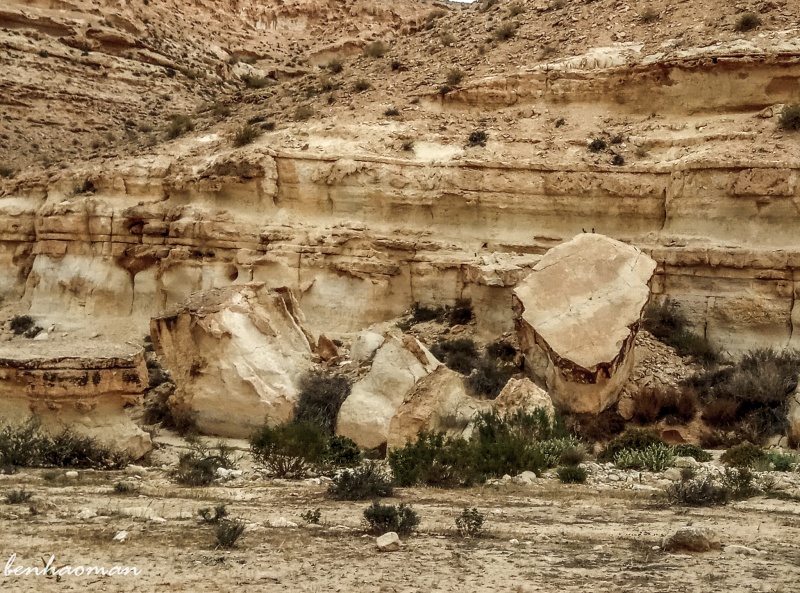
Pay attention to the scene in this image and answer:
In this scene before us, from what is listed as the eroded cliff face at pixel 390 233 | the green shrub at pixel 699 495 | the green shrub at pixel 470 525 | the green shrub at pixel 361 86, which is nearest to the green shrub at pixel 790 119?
the eroded cliff face at pixel 390 233

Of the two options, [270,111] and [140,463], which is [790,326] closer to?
[140,463]

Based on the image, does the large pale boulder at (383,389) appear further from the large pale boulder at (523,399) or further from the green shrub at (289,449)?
the green shrub at (289,449)

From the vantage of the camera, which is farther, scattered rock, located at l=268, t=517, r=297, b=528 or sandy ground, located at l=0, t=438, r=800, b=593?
scattered rock, located at l=268, t=517, r=297, b=528

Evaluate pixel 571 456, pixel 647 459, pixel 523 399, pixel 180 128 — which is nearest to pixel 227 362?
pixel 523 399

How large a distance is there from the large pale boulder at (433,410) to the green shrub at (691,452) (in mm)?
2614

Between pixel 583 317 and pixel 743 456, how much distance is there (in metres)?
3.34

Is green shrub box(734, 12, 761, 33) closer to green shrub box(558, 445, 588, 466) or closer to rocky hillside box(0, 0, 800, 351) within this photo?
rocky hillside box(0, 0, 800, 351)

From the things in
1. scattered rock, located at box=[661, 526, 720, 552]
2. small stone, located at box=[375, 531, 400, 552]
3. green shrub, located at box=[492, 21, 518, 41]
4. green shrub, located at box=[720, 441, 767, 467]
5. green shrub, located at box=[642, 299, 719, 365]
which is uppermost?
green shrub, located at box=[492, 21, 518, 41]

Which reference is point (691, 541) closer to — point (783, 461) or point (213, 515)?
point (213, 515)

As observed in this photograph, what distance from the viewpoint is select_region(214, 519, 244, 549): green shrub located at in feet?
22.9

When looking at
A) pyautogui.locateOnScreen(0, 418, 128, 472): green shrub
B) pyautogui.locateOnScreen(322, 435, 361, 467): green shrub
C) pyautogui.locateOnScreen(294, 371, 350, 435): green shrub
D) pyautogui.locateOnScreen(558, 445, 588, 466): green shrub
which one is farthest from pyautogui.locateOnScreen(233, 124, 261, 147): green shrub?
pyautogui.locateOnScreen(558, 445, 588, 466): green shrub

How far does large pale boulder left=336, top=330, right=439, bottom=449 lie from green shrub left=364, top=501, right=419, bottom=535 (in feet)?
19.6

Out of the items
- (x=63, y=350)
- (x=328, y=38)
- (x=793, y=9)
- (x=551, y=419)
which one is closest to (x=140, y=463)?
(x=63, y=350)

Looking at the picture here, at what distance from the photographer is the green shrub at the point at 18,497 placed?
8656mm
